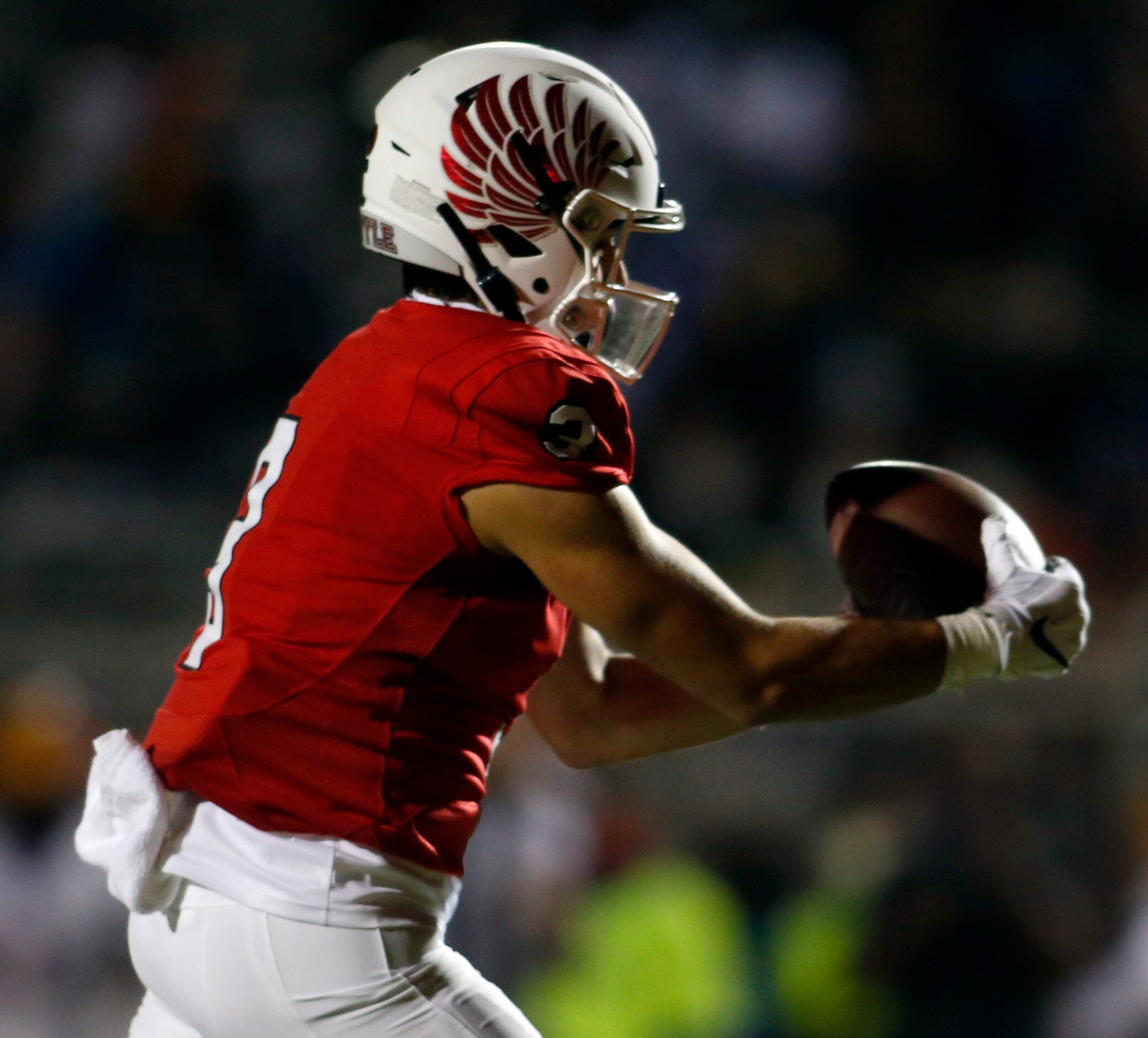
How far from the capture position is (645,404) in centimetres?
623

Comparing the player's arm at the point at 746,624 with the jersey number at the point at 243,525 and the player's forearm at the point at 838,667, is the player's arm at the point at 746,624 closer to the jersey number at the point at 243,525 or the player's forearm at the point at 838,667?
the player's forearm at the point at 838,667

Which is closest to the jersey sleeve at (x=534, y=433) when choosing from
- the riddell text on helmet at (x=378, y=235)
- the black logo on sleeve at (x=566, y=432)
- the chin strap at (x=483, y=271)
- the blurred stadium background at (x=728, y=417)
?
the black logo on sleeve at (x=566, y=432)

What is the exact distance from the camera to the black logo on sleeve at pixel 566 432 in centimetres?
194

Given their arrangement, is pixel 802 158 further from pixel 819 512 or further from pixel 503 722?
pixel 503 722

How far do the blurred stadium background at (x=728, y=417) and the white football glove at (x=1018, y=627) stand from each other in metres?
2.41

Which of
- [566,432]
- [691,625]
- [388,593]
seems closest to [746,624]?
[691,625]

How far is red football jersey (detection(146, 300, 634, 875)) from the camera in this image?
1.96m

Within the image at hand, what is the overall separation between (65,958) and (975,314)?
164 inches

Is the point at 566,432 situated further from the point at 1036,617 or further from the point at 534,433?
the point at 1036,617

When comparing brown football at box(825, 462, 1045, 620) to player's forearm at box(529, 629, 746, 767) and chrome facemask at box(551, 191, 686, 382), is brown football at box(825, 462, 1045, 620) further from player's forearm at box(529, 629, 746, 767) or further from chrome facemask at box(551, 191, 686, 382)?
chrome facemask at box(551, 191, 686, 382)

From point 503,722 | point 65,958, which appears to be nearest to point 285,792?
point 503,722

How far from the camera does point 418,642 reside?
201 cm

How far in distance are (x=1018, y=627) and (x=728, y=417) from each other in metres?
4.05

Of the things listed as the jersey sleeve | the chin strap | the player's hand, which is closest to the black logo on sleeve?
the jersey sleeve
